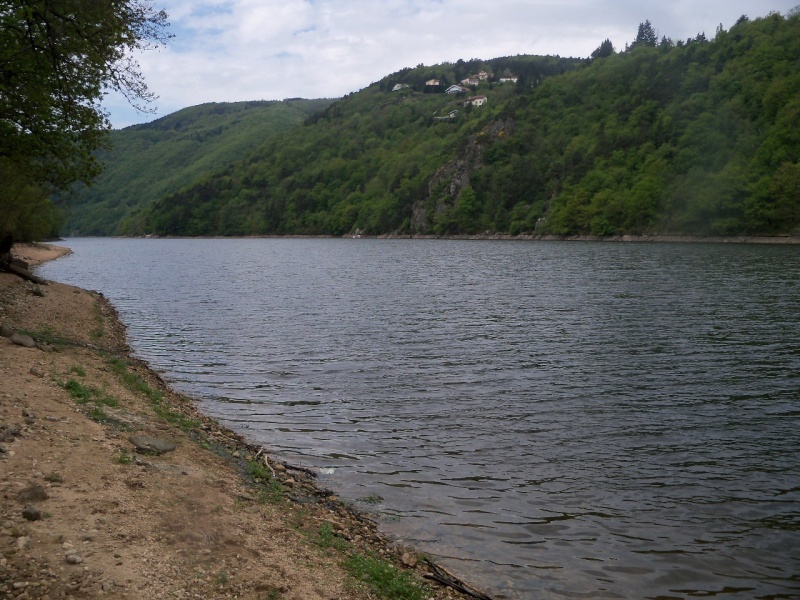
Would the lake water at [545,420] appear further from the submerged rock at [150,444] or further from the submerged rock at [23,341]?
the submerged rock at [23,341]

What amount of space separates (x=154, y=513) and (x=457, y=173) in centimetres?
17979

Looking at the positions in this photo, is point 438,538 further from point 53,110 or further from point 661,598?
point 53,110

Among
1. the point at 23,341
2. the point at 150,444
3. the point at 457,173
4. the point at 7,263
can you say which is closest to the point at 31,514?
the point at 150,444

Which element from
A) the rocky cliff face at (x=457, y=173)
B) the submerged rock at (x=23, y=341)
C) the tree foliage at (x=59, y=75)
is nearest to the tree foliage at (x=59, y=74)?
the tree foliage at (x=59, y=75)

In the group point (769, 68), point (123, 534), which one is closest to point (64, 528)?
point (123, 534)

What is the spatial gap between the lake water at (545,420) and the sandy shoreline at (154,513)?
1.42m

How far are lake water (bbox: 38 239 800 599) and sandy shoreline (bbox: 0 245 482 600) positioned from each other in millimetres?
1423

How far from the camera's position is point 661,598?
8.73 m

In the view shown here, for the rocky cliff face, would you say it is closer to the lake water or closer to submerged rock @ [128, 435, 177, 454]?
the lake water

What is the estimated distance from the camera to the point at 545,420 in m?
16.6

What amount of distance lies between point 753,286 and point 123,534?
45896 millimetres

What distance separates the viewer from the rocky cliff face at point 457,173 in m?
180

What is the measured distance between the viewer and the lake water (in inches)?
394

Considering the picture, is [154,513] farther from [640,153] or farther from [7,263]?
[640,153]
